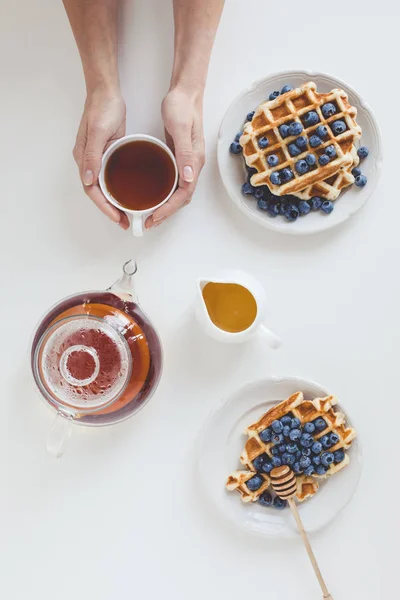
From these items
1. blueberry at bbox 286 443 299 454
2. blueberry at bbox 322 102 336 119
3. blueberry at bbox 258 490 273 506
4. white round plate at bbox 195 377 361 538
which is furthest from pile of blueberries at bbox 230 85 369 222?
blueberry at bbox 258 490 273 506

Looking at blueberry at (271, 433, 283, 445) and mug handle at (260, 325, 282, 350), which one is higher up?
mug handle at (260, 325, 282, 350)

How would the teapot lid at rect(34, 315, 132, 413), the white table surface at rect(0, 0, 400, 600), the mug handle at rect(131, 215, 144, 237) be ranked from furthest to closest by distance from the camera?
the white table surface at rect(0, 0, 400, 600) → the mug handle at rect(131, 215, 144, 237) → the teapot lid at rect(34, 315, 132, 413)

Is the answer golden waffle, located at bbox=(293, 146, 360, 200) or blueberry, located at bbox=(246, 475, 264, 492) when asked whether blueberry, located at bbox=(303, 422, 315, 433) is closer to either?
blueberry, located at bbox=(246, 475, 264, 492)

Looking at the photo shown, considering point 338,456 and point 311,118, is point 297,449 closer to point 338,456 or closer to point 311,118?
point 338,456

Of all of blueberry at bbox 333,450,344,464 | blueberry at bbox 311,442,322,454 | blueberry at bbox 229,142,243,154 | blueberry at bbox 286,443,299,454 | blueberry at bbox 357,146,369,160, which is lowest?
blueberry at bbox 333,450,344,464

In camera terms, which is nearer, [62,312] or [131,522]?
[62,312]

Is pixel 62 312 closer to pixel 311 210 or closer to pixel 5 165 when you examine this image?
pixel 5 165

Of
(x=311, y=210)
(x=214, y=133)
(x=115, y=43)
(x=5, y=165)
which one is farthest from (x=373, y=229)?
(x=5, y=165)
